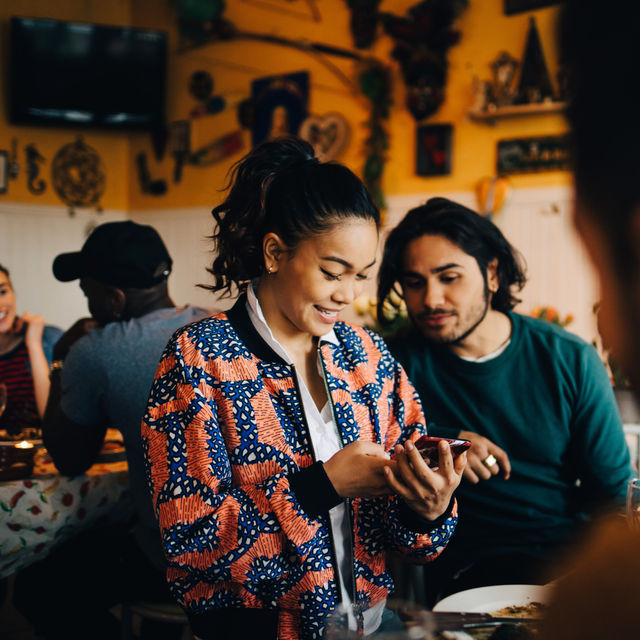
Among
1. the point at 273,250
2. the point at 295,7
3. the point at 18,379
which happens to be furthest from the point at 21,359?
the point at 295,7

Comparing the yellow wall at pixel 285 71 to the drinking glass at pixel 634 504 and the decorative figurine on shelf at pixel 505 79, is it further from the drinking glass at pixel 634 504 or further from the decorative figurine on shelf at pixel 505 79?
the drinking glass at pixel 634 504

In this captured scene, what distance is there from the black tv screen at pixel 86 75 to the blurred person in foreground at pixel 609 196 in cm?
531

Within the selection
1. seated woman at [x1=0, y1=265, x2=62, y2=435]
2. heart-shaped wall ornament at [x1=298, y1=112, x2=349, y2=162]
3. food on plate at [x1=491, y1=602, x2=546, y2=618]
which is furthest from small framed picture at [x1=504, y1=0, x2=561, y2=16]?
food on plate at [x1=491, y1=602, x2=546, y2=618]

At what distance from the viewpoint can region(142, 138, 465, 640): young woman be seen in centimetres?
118

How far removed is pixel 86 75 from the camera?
5.09 meters

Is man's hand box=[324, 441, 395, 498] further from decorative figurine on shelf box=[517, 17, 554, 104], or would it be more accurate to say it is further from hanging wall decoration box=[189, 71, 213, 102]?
hanging wall decoration box=[189, 71, 213, 102]

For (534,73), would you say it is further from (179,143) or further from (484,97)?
(179,143)

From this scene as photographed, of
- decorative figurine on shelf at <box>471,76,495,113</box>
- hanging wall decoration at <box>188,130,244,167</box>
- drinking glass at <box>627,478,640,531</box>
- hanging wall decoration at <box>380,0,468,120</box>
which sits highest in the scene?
hanging wall decoration at <box>380,0,468,120</box>

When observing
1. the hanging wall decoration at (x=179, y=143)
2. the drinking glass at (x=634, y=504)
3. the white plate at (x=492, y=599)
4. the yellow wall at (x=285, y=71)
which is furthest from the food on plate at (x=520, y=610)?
the hanging wall decoration at (x=179, y=143)

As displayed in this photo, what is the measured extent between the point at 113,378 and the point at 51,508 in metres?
0.36

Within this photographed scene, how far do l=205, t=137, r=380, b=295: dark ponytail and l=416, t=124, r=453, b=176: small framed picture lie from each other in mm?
2956

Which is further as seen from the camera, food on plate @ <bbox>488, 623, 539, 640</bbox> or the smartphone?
the smartphone

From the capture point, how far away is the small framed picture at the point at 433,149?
425 cm

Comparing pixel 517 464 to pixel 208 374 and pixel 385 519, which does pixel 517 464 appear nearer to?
pixel 385 519
